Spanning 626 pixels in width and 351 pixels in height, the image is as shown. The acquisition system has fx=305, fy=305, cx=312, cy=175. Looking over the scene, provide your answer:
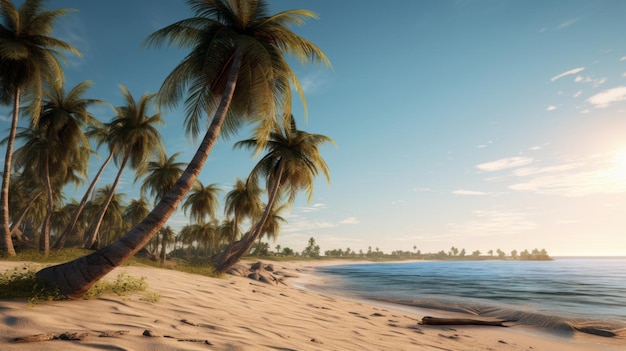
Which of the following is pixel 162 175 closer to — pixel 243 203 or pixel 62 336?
pixel 243 203

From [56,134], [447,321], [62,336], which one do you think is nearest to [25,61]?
[56,134]

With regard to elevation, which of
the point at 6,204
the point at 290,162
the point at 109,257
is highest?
the point at 290,162

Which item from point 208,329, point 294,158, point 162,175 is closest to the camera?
point 208,329

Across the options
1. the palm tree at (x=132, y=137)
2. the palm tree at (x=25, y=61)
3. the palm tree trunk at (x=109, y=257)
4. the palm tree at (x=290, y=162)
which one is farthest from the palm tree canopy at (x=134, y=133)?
the palm tree trunk at (x=109, y=257)

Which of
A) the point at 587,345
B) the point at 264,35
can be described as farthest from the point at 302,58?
the point at 587,345

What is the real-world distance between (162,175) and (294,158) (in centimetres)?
1786

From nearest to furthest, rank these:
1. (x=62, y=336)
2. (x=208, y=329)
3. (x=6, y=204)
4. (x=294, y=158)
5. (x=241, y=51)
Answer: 1. (x=62, y=336)
2. (x=208, y=329)
3. (x=241, y=51)
4. (x=6, y=204)
5. (x=294, y=158)

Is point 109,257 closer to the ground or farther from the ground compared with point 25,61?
closer to the ground

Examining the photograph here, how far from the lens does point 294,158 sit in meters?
18.9

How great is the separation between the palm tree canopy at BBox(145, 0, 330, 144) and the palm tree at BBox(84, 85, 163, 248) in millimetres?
13536

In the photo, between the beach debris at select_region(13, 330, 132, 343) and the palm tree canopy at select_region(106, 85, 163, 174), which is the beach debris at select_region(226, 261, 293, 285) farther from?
the beach debris at select_region(13, 330, 132, 343)

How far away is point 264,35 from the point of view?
385 inches

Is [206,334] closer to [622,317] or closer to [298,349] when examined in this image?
[298,349]

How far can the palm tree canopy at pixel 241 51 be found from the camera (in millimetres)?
9383
